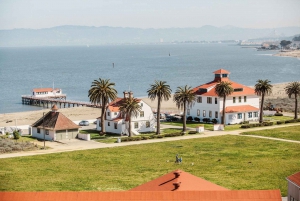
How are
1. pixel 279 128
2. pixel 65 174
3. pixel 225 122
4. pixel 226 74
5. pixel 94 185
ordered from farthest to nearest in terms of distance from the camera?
1. pixel 226 74
2. pixel 225 122
3. pixel 279 128
4. pixel 65 174
5. pixel 94 185

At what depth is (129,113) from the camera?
234 feet

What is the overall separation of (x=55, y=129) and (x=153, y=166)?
21540mm

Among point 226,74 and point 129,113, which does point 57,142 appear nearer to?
point 129,113

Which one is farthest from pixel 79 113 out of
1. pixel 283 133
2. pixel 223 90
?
pixel 283 133

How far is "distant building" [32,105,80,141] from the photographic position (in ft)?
234

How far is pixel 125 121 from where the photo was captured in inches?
2943

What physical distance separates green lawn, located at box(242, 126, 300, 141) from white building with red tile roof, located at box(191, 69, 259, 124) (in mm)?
10397

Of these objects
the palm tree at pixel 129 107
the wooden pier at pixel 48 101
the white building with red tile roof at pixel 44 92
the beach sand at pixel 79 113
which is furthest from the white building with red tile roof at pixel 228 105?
the white building with red tile roof at pixel 44 92

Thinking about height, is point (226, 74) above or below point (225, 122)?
above

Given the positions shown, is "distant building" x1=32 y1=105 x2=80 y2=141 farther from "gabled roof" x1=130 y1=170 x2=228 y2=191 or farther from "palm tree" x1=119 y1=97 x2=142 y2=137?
"gabled roof" x1=130 y1=170 x2=228 y2=191

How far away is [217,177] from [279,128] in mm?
28915

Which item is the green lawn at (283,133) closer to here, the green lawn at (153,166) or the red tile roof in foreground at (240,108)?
the green lawn at (153,166)

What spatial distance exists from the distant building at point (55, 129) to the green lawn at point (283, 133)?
21.6 m

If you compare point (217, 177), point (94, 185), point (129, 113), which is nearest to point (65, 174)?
point (94, 185)
